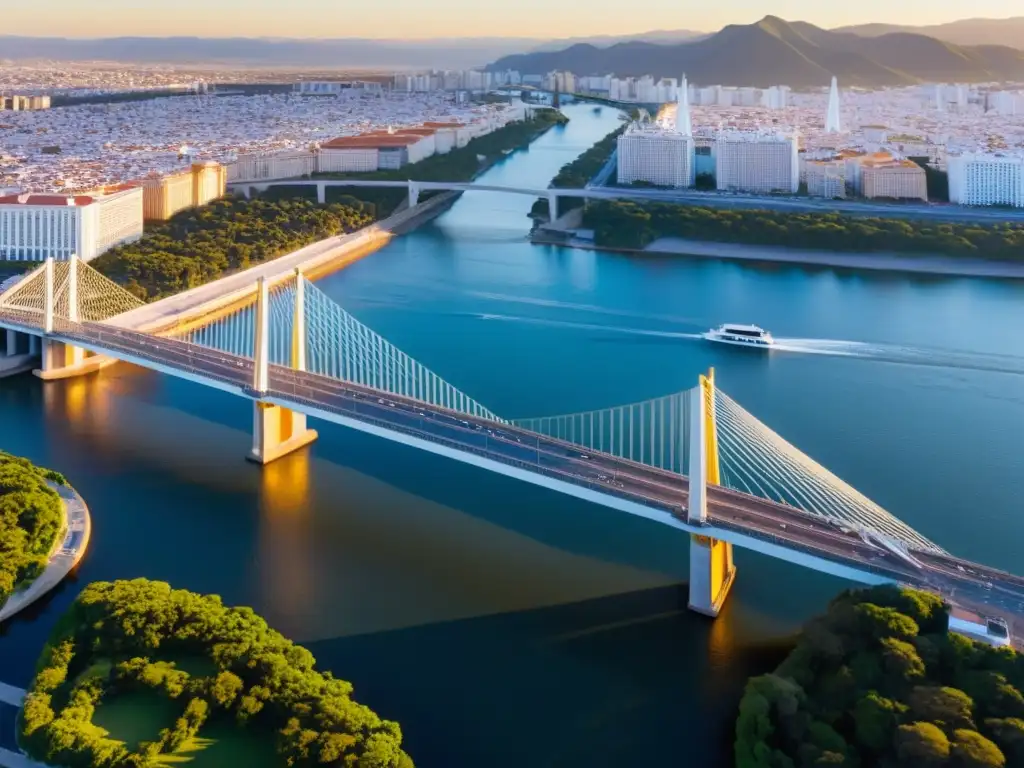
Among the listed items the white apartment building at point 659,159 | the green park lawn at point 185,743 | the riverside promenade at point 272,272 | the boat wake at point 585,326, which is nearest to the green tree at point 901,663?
the green park lawn at point 185,743

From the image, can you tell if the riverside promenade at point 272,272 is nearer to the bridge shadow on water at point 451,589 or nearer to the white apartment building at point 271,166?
the bridge shadow on water at point 451,589

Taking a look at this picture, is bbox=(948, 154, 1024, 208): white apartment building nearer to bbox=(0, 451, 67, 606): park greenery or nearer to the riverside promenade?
the riverside promenade

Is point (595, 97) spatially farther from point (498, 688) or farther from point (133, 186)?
point (498, 688)

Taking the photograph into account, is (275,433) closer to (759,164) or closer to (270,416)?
(270,416)

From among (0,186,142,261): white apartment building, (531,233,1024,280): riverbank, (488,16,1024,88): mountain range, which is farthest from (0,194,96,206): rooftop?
(488,16,1024,88): mountain range

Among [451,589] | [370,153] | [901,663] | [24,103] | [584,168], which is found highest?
[24,103]

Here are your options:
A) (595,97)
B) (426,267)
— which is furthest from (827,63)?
Answer: (426,267)

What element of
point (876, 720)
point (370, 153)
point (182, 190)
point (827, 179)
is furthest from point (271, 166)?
point (876, 720)
